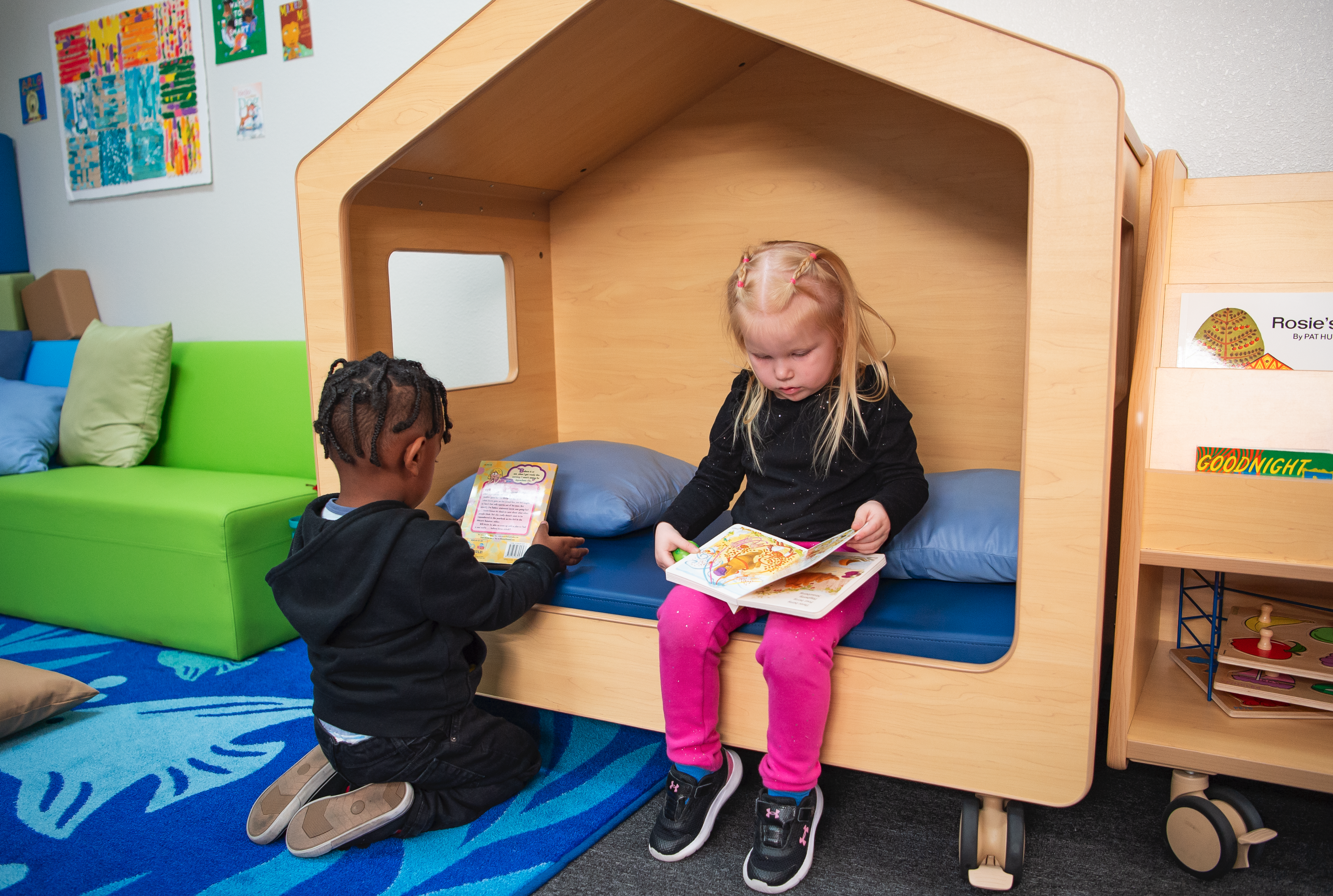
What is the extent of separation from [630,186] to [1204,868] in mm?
1585

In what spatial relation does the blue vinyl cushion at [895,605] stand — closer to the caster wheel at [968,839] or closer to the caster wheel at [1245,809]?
the caster wheel at [968,839]

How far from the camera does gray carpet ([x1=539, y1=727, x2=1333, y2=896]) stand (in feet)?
3.86

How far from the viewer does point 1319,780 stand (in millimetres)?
1115

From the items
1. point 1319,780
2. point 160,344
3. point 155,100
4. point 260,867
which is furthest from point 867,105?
point 155,100

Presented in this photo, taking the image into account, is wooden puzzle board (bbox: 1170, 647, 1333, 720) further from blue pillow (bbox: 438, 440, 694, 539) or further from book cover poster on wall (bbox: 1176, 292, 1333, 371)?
blue pillow (bbox: 438, 440, 694, 539)

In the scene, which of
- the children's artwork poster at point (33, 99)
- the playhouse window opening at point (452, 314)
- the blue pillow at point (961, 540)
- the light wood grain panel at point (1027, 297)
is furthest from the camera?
the children's artwork poster at point (33, 99)

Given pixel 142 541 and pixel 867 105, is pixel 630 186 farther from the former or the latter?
pixel 142 541

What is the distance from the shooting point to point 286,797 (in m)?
1.34

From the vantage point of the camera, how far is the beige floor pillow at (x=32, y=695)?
5.37ft

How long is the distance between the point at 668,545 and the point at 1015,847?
63cm

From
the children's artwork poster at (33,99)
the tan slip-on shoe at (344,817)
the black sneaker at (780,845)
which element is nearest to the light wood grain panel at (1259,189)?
the black sneaker at (780,845)

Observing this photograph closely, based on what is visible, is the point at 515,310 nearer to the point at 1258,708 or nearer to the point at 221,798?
the point at 221,798

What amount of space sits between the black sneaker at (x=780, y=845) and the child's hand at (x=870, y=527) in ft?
1.16

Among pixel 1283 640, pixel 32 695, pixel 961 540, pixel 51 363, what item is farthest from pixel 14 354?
pixel 1283 640
